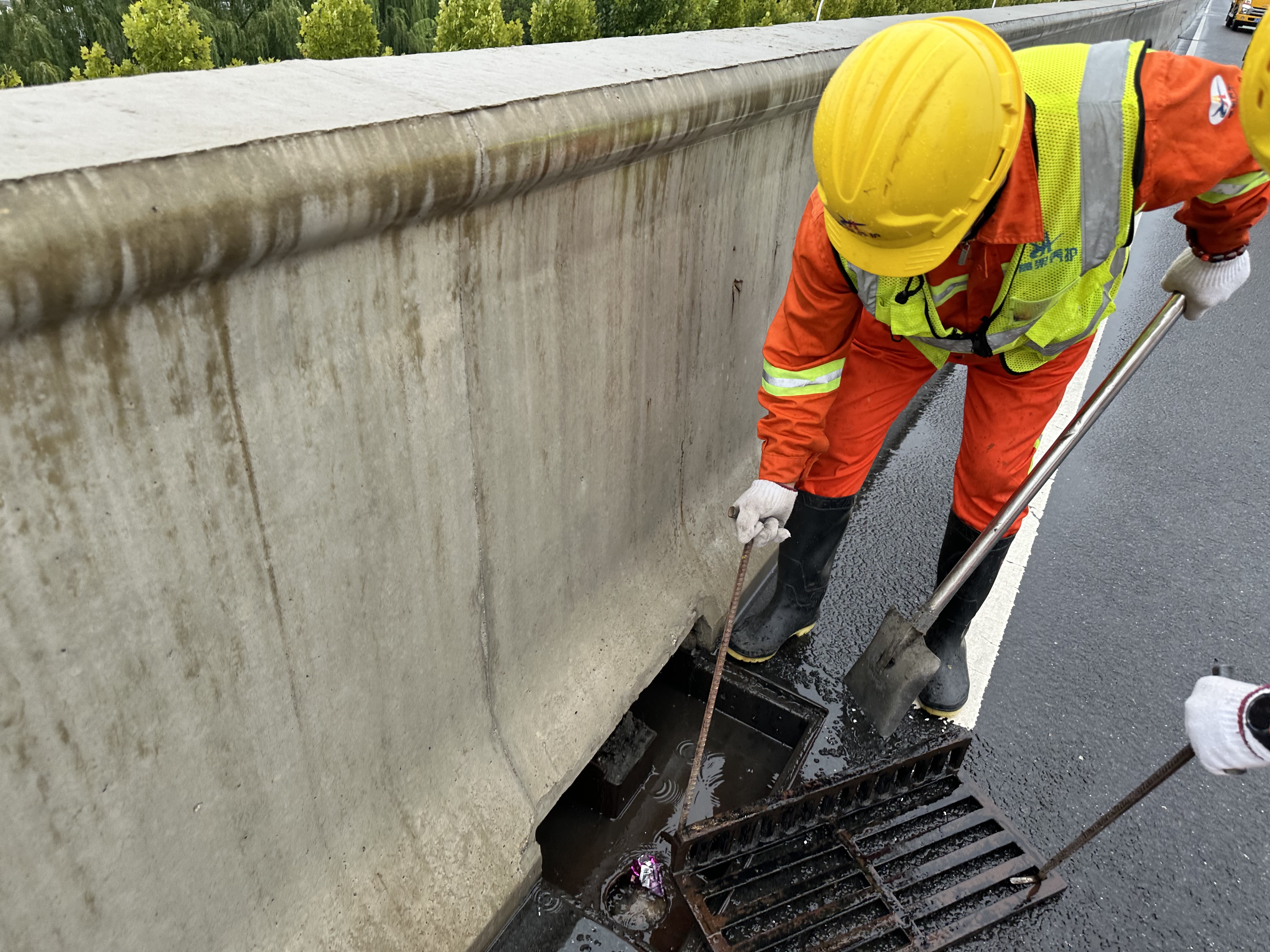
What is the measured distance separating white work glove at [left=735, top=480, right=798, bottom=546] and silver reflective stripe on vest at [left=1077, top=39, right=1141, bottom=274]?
1004mm

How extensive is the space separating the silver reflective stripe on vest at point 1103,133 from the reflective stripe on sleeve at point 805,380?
71 centimetres

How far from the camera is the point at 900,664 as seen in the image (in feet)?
8.14

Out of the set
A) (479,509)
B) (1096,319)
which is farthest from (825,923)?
(1096,319)

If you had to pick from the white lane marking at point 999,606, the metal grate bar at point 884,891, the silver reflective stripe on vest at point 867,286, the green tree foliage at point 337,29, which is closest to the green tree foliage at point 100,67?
the green tree foliage at point 337,29

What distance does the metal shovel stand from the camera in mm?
2469

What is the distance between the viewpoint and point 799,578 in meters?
2.93

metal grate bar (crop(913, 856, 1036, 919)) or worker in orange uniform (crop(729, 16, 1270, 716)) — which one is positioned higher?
worker in orange uniform (crop(729, 16, 1270, 716))

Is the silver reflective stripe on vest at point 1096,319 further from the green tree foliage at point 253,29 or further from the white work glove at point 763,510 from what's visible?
the green tree foliage at point 253,29

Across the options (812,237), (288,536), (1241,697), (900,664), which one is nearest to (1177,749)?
(1241,697)

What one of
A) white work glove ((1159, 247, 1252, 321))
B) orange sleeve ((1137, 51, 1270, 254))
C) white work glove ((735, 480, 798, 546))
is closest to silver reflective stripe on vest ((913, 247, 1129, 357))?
orange sleeve ((1137, 51, 1270, 254))

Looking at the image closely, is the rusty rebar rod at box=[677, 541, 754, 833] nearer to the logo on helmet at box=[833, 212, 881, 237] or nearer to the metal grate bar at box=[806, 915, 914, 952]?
the metal grate bar at box=[806, 915, 914, 952]

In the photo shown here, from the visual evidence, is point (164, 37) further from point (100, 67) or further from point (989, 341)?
point (989, 341)

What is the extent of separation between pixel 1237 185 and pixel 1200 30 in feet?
92.0

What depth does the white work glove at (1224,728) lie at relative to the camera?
6.28ft
